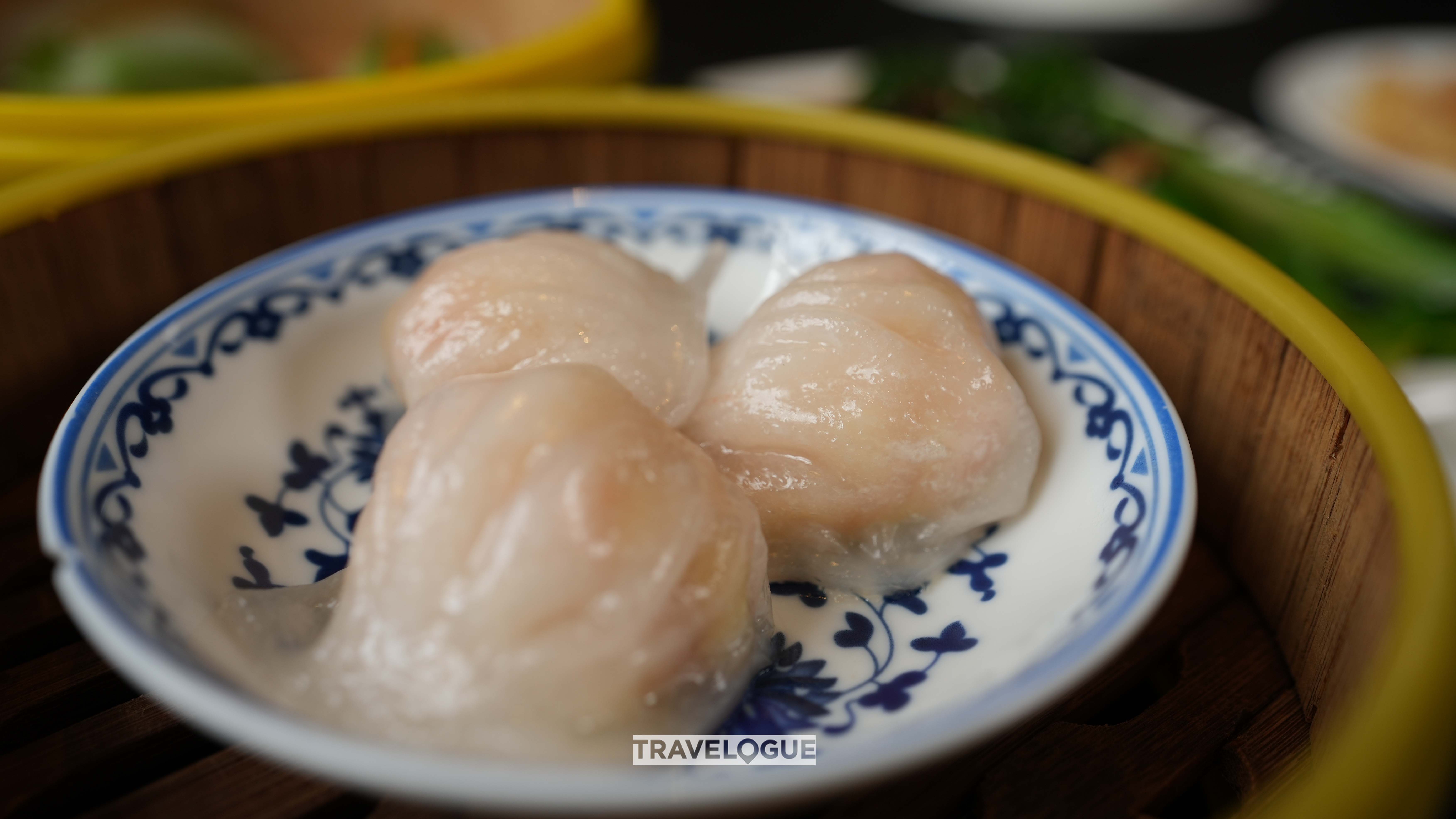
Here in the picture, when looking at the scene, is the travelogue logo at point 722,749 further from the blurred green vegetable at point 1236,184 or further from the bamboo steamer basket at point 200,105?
the blurred green vegetable at point 1236,184

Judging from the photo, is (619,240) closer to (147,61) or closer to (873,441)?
(873,441)

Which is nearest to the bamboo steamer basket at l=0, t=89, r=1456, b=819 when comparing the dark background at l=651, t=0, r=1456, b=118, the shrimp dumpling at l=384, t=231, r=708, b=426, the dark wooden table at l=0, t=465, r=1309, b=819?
the dark wooden table at l=0, t=465, r=1309, b=819

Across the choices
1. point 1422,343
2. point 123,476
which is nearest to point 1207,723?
point 123,476

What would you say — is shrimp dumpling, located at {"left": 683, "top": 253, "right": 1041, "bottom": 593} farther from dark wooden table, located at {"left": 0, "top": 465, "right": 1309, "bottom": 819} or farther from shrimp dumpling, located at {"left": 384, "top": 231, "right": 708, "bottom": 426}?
dark wooden table, located at {"left": 0, "top": 465, "right": 1309, "bottom": 819}

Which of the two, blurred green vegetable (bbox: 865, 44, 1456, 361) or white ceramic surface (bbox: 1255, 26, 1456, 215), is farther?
white ceramic surface (bbox: 1255, 26, 1456, 215)

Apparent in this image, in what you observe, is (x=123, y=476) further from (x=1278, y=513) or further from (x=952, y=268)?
(x=1278, y=513)

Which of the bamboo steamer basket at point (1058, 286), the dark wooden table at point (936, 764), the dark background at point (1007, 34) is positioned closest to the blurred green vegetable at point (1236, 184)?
the dark background at point (1007, 34)
